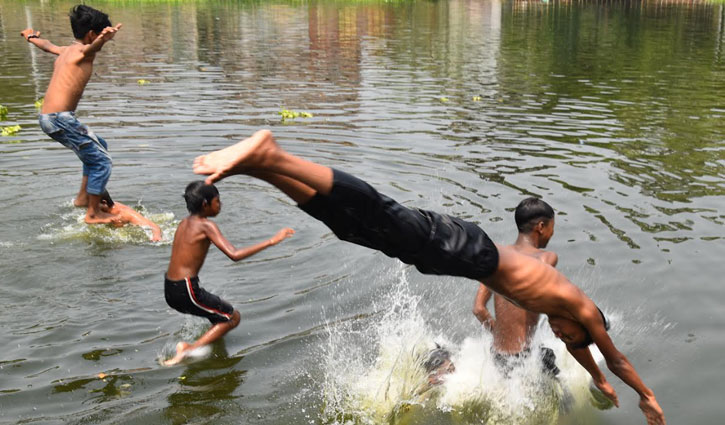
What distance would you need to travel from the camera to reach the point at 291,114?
45.4 ft

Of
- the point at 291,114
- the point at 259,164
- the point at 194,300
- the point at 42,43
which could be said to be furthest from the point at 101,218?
the point at 291,114

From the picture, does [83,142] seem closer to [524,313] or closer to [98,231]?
[98,231]

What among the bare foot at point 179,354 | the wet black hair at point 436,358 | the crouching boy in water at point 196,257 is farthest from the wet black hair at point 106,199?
the wet black hair at point 436,358

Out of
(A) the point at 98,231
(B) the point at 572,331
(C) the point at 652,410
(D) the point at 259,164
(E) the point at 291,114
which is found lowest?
(C) the point at 652,410

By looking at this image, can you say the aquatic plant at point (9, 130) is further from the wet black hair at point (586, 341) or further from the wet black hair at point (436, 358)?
the wet black hair at point (586, 341)

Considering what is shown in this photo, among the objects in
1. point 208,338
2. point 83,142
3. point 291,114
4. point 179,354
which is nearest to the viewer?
point 179,354

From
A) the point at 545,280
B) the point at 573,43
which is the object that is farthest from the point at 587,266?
the point at 573,43

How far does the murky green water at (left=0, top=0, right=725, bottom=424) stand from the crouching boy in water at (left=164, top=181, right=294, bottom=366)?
30 cm

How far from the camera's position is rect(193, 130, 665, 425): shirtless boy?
366cm

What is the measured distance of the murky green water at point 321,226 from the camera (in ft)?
17.5

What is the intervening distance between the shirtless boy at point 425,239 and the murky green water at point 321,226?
3.02 ft

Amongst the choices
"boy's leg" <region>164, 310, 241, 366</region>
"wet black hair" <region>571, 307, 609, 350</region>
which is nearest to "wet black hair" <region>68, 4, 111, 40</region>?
"boy's leg" <region>164, 310, 241, 366</region>

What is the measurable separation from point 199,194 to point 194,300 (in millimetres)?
830

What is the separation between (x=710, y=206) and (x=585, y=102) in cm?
728
